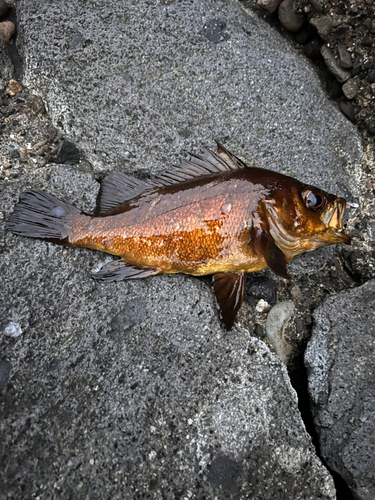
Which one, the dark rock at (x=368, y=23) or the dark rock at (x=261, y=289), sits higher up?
the dark rock at (x=368, y=23)

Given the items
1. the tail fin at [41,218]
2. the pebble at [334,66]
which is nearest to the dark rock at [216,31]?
the pebble at [334,66]

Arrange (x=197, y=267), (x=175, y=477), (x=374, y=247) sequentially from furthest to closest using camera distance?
1. (x=374, y=247)
2. (x=197, y=267)
3. (x=175, y=477)

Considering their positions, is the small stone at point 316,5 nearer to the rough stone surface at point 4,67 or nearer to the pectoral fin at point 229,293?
the pectoral fin at point 229,293

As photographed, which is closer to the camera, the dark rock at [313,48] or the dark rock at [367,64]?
the dark rock at [367,64]

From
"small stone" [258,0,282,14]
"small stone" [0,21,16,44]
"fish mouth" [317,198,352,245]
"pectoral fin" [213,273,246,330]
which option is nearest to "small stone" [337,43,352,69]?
"small stone" [258,0,282,14]

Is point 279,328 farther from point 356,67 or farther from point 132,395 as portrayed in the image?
point 356,67

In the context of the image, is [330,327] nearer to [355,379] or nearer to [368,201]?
[355,379]

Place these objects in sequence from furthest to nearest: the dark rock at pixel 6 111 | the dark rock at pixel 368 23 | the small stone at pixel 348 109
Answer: the small stone at pixel 348 109, the dark rock at pixel 368 23, the dark rock at pixel 6 111

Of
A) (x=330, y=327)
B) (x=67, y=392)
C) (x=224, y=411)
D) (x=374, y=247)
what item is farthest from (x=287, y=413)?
(x=374, y=247)
